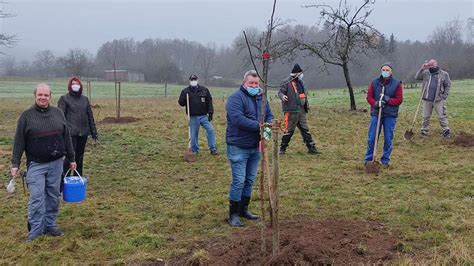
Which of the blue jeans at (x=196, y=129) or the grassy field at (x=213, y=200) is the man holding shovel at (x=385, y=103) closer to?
the grassy field at (x=213, y=200)

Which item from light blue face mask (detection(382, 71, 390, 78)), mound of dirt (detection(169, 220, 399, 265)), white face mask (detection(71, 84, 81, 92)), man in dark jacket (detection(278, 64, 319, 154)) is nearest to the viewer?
mound of dirt (detection(169, 220, 399, 265))

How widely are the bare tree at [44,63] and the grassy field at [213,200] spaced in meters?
96.9

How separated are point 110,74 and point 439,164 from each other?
85488 millimetres

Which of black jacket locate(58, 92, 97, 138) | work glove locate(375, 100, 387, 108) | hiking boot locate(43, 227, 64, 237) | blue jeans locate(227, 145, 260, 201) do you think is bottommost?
hiking boot locate(43, 227, 64, 237)

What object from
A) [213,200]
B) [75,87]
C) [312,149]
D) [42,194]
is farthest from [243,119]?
[312,149]

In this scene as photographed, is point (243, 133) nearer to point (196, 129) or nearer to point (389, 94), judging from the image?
point (389, 94)

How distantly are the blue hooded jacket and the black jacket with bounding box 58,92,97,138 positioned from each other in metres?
2.99

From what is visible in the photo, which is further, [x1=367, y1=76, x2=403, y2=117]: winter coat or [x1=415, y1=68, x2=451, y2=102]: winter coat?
[x1=415, y1=68, x2=451, y2=102]: winter coat

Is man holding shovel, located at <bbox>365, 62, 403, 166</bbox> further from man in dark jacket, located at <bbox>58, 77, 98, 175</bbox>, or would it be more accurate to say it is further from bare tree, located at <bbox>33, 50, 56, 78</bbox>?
bare tree, located at <bbox>33, 50, 56, 78</bbox>

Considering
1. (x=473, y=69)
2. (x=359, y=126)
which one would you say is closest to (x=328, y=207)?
(x=359, y=126)

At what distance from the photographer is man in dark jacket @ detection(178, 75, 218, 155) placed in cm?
1083

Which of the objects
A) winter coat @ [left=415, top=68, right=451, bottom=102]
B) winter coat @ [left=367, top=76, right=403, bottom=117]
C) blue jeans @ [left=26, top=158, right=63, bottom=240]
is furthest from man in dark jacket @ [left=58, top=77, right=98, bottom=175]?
winter coat @ [left=415, top=68, right=451, bottom=102]

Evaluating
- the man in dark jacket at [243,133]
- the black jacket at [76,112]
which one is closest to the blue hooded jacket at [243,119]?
the man in dark jacket at [243,133]

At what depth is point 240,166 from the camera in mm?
5883
